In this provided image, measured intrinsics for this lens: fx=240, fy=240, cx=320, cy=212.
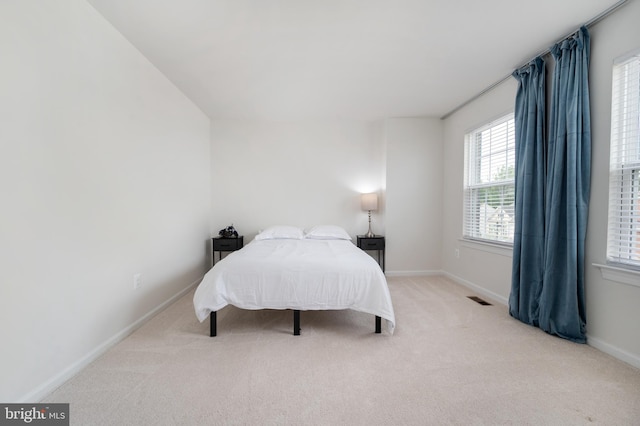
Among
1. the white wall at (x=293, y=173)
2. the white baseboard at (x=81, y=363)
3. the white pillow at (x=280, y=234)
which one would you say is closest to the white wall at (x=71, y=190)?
the white baseboard at (x=81, y=363)

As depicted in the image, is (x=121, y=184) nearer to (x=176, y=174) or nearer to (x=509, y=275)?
(x=176, y=174)

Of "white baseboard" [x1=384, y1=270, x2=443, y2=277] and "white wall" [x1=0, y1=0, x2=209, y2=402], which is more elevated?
"white wall" [x1=0, y1=0, x2=209, y2=402]

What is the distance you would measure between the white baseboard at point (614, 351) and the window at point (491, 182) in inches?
41.7

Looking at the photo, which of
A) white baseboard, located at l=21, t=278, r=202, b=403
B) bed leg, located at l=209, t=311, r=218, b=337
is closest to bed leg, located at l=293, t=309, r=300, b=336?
bed leg, located at l=209, t=311, r=218, b=337

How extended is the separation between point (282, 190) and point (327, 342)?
→ 2.56 meters

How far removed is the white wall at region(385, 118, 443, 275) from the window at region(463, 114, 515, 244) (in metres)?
0.54

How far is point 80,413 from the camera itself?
4.07ft

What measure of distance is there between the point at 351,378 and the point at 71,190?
215 centimetres

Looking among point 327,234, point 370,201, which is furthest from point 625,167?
point 327,234

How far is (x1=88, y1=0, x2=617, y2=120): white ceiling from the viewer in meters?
1.69

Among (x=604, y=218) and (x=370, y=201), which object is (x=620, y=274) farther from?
(x=370, y=201)

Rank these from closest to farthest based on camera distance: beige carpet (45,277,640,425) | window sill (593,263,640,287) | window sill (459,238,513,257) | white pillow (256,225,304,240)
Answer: beige carpet (45,277,640,425)
window sill (593,263,640,287)
window sill (459,238,513,257)
white pillow (256,225,304,240)

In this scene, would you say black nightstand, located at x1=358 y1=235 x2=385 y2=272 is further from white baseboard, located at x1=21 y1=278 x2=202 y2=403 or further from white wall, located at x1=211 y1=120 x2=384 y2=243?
white baseboard, located at x1=21 y1=278 x2=202 y2=403

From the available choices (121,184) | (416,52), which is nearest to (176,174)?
(121,184)
